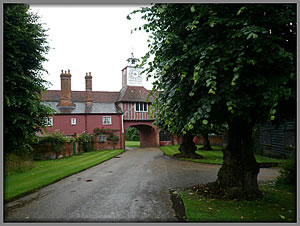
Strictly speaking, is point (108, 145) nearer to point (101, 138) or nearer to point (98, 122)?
point (101, 138)

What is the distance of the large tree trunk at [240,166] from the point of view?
321 inches

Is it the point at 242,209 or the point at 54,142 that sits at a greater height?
the point at 54,142

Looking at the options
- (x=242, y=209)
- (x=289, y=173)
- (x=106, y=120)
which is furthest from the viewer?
(x=106, y=120)

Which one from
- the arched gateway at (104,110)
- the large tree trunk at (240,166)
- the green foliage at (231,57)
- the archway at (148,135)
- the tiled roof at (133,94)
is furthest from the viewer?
the archway at (148,135)

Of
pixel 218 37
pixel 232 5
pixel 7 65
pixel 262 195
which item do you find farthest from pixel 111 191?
pixel 232 5

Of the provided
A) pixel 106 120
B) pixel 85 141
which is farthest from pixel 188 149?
pixel 106 120

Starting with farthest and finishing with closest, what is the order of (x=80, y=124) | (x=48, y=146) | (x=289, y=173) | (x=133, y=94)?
(x=133, y=94) → (x=80, y=124) → (x=48, y=146) → (x=289, y=173)

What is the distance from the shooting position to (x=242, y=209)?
22.5ft

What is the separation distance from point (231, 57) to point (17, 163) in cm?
1392

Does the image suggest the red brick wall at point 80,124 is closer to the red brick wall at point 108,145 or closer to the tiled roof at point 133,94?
the red brick wall at point 108,145

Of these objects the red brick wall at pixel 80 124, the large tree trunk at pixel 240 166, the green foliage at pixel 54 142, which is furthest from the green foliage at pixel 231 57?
the red brick wall at pixel 80 124

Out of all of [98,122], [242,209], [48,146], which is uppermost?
[98,122]

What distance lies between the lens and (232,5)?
6453mm

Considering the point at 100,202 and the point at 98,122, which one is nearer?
the point at 100,202
